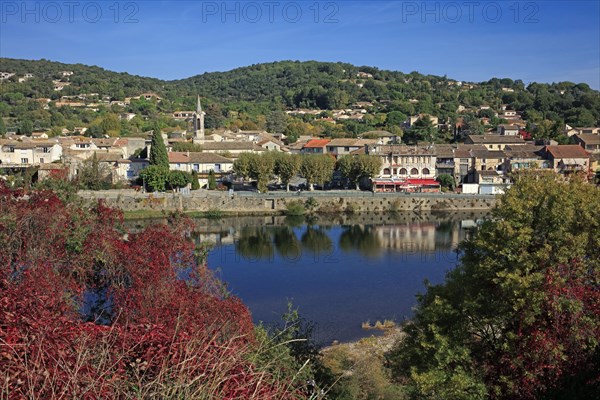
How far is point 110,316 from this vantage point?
10.7m

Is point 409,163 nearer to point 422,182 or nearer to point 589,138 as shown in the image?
point 422,182

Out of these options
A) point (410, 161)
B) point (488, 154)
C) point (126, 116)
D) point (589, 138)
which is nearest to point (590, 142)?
point (589, 138)

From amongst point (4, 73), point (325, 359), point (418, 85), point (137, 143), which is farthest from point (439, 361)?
point (4, 73)

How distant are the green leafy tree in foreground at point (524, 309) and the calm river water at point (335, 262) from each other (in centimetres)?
677

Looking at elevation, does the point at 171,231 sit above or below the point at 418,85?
below

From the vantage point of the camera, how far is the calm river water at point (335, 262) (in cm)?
1881

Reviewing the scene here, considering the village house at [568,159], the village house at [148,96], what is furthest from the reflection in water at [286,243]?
the village house at [148,96]

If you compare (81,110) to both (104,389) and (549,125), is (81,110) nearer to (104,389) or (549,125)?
(549,125)

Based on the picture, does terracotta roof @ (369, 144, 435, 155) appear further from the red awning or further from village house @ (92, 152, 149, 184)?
village house @ (92, 152, 149, 184)

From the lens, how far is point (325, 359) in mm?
13648

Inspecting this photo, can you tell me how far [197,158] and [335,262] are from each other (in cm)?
2372

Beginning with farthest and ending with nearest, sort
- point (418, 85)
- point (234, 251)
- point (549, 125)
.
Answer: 1. point (418, 85)
2. point (549, 125)
3. point (234, 251)

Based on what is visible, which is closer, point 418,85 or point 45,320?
point 45,320

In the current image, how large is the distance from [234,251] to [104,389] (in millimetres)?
23726
